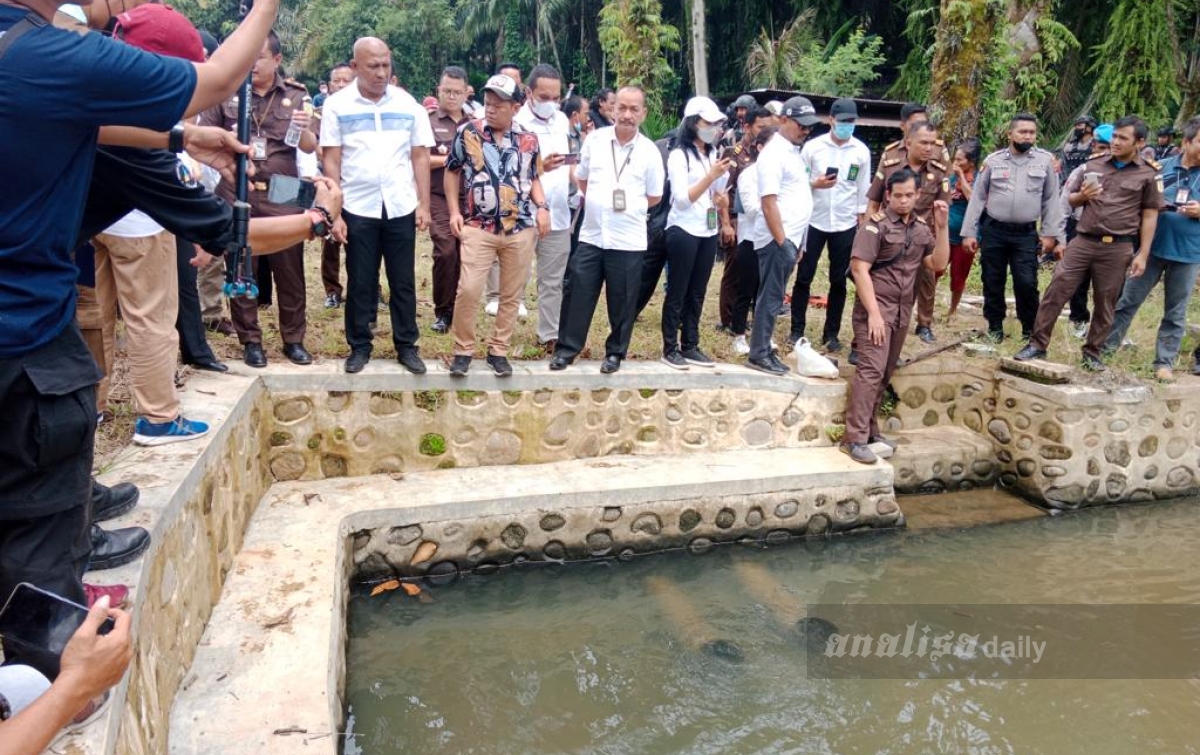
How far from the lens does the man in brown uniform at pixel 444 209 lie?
6.24 m

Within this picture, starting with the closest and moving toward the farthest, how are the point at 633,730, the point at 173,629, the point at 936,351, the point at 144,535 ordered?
the point at 144,535 → the point at 173,629 → the point at 633,730 → the point at 936,351

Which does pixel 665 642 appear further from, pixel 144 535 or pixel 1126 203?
pixel 1126 203

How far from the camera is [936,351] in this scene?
680cm

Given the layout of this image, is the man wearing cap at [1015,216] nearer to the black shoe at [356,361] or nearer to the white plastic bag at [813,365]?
the white plastic bag at [813,365]

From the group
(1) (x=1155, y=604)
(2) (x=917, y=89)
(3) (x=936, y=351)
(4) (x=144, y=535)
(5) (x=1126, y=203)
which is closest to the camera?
(4) (x=144, y=535)

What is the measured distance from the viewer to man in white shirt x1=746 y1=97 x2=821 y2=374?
5.89 metres

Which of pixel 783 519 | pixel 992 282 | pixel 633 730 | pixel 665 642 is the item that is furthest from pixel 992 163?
pixel 633 730

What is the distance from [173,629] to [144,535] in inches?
22.2

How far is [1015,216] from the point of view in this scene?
6.75 m

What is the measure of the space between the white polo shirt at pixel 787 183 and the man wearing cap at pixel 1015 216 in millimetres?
1905

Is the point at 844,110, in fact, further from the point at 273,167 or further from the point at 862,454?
the point at 273,167

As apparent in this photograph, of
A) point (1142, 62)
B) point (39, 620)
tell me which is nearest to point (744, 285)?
point (39, 620)

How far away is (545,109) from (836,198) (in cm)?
240

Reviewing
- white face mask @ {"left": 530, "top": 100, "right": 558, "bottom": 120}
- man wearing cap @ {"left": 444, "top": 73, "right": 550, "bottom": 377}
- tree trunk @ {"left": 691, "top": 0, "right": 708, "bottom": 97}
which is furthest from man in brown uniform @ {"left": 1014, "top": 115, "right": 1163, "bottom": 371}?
tree trunk @ {"left": 691, "top": 0, "right": 708, "bottom": 97}
